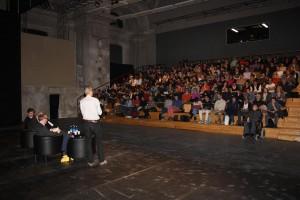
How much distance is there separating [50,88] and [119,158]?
10.9 meters

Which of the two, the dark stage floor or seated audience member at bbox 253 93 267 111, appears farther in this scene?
seated audience member at bbox 253 93 267 111

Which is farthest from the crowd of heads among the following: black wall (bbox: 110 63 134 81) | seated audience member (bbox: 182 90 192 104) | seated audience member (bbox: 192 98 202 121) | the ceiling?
the ceiling

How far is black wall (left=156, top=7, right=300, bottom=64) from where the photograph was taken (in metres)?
17.0

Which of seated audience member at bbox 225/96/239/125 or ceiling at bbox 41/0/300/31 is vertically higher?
ceiling at bbox 41/0/300/31

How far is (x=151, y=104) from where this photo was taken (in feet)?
47.3

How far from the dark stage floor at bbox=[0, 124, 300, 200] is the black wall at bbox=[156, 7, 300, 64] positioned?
10.9 metres

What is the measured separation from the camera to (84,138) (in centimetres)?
598

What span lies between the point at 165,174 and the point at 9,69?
9.76m

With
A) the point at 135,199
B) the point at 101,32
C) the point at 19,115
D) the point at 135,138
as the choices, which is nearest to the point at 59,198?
the point at 135,199

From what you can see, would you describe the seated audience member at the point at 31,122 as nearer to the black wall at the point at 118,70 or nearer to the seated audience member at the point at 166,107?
the seated audience member at the point at 166,107

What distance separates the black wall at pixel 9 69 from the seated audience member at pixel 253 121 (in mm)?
9749

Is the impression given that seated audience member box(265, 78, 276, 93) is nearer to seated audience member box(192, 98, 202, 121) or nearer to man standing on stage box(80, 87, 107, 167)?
seated audience member box(192, 98, 202, 121)

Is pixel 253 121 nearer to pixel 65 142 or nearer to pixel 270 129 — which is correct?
pixel 270 129

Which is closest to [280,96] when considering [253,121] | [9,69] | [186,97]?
[253,121]
